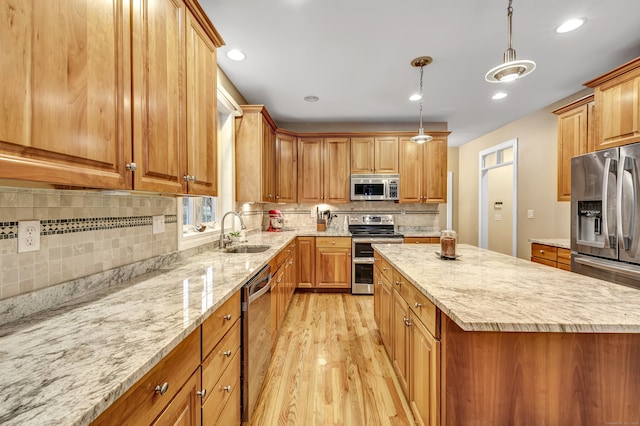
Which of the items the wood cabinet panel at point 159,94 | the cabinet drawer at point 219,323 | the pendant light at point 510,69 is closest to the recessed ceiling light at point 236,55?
the wood cabinet panel at point 159,94

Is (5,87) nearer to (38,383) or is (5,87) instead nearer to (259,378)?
(38,383)

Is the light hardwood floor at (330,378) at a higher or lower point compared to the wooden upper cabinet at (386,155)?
lower

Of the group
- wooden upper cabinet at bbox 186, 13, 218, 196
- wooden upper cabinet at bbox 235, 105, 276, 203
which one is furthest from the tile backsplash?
wooden upper cabinet at bbox 235, 105, 276, 203

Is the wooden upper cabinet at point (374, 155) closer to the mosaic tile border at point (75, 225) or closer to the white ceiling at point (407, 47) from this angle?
the white ceiling at point (407, 47)

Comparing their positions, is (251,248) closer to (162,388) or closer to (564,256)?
(162,388)

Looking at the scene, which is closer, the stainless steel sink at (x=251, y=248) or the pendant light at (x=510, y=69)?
the pendant light at (x=510, y=69)

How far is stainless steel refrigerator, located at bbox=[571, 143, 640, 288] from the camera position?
206 centimetres

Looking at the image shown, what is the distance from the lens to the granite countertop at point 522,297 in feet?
2.98

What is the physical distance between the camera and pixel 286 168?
14.2 feet

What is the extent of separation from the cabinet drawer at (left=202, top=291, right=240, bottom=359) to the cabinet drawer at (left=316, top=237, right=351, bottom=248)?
2640 mm

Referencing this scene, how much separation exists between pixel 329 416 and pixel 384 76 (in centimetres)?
315

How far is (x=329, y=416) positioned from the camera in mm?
1684

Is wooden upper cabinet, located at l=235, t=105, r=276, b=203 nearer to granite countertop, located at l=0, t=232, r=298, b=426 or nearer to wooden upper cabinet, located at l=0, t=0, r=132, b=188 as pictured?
granite countertop, located at l=0, t=232, r=298, b=426

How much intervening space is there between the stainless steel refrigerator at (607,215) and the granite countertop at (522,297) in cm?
105
